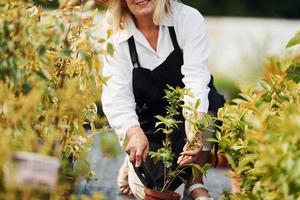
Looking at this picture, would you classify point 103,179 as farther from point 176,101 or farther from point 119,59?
point 176,101

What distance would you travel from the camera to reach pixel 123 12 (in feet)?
15.4

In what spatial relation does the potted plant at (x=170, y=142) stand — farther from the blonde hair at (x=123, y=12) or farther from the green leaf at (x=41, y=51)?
the green leaf at (x=41, y=51)

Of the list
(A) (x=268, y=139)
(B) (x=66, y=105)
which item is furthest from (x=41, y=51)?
(A) (x=268, y=139)

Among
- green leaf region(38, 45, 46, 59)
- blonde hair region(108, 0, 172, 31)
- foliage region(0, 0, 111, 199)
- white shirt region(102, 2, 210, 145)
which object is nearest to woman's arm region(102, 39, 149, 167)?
white shirt region(102, 2, 210, 145)

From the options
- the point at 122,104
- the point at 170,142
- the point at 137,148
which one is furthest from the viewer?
the point at 122,104

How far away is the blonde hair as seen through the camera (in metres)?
4.56

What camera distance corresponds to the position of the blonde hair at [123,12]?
4.56 metres

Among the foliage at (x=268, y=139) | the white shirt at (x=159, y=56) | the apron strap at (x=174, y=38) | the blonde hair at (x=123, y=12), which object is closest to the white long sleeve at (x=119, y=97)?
the white shirt at (x=159, y=56)

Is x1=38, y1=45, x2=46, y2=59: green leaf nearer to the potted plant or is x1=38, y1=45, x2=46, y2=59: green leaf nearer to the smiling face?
the potted plant

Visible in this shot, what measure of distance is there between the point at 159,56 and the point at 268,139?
5.53 feet

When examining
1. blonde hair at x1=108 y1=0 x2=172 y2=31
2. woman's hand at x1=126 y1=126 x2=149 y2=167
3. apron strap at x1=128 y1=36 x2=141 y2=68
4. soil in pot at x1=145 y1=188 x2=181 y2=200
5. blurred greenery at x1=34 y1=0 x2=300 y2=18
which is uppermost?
blonde hair at x1=108 y1=0 x2=172 y2=31

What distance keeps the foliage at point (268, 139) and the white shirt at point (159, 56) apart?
0.41m

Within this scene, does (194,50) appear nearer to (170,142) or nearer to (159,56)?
(159,56)

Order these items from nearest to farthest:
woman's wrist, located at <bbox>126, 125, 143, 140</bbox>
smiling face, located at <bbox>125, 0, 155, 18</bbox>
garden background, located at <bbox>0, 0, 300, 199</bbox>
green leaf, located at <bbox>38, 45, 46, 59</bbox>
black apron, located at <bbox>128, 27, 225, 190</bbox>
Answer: garden background, located at <bbox>0, 0, 300, 199</bbox> < green leaf, located at <bbox>38, 45, 46, 59</bbox> < woman's wrist, located at <bbox>126, 125, 143, 140</bbox> < smiling face, located at <bbox>125, 0, 155, 18</bbox> < black apron, located at <bbox>128, 27, 225, 190</bbox>
